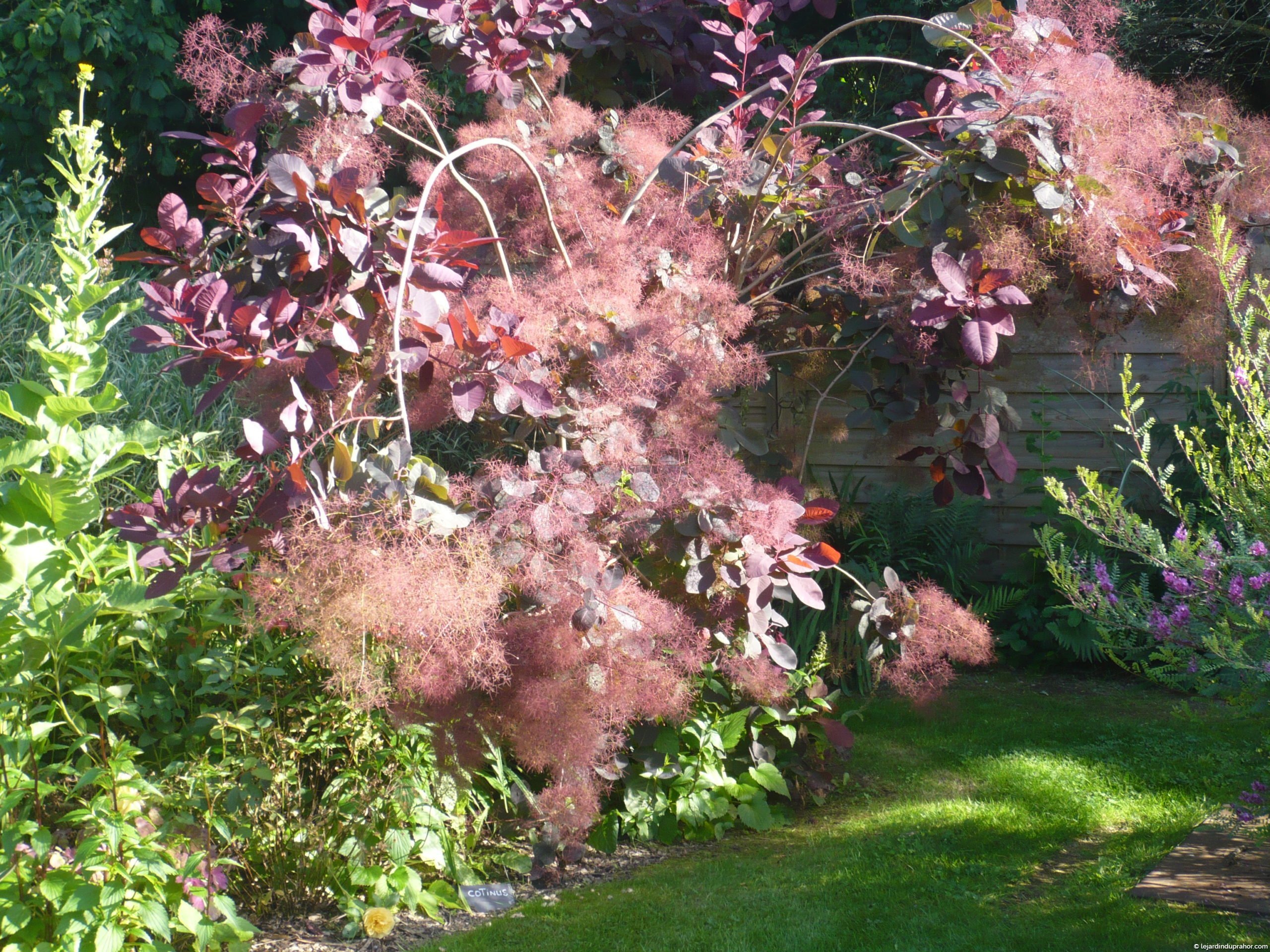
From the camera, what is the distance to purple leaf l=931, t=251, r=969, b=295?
2457 mm

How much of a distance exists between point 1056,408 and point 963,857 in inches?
117

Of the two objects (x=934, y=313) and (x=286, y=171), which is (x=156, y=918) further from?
(x=934, y=313)

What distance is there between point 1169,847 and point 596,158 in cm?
272

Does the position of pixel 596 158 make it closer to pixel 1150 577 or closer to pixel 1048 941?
pixel 1048 941

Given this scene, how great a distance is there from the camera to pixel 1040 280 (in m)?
2.73

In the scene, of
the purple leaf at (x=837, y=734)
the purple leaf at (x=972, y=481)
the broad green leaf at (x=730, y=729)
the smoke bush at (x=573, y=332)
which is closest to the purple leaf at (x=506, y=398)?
the smoke bush at (x=573, y=332)

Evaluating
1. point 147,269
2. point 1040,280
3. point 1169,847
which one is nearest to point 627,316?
point 1040,280

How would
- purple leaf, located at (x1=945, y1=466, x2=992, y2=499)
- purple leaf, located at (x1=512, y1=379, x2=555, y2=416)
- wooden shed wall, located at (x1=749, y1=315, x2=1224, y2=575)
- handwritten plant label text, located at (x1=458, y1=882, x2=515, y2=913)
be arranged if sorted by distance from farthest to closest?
wooden shed wall, located at (x1=749, y1=315, x2=1224, y2=575) < purple leaf, located at (x1=945, y1=466, x2=992, y2=499) < handwritten plant label text, located at (x1=458, y1=882, x2=515, y2=913) < purple leaf, located at (x1=512, y1=379, x2=555, y2=416)

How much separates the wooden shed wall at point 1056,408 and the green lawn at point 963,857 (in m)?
1.35

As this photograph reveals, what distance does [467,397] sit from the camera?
7.16 ft

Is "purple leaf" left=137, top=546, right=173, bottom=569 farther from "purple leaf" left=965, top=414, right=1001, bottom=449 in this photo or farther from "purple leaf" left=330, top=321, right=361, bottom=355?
"purple leaf" left=965, top=414, right=1001, bottom=449

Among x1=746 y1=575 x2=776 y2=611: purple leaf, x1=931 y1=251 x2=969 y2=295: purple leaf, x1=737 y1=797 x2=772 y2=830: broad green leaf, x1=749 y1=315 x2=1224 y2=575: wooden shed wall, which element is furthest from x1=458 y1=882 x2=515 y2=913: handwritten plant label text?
x1=749 y1=315 x2=1224 y2=575: wooden shed wall

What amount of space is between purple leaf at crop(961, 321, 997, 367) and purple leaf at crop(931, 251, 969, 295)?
93 millimetres

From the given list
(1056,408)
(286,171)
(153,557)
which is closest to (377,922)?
(153,557)
